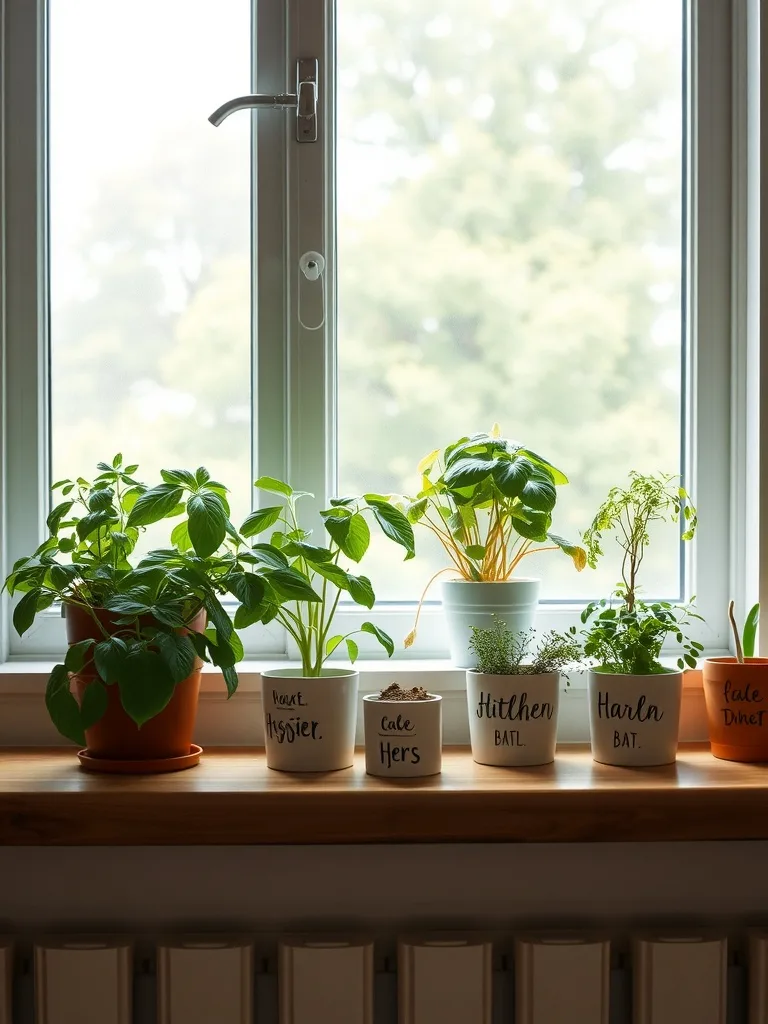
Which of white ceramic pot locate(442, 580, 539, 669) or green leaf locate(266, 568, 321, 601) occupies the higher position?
green leaf locate(266, 568, 321, 601)

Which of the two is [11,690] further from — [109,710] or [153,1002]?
[153,1002]

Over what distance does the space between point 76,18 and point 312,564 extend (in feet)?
3.04

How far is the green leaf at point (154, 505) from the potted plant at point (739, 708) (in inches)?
28.3

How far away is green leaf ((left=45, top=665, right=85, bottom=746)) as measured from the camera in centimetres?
106

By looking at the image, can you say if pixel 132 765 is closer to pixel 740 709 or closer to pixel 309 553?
pixel 309 553

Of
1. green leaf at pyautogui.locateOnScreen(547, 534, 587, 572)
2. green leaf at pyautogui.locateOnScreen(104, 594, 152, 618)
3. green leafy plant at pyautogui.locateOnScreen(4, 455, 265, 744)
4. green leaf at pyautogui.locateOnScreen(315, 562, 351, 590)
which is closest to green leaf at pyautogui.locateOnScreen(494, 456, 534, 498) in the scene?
green leaf at pyautogui.locateOnScreen(547, 534, 587, 572)

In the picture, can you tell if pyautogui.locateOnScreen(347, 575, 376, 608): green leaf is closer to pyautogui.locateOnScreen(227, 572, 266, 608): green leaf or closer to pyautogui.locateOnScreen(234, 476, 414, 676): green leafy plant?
pyautogui.locateOnScreen(234, 476, 414, 676): green leafy plant

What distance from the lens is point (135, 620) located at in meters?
1.10

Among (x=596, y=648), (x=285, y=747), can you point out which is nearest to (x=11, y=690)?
(x=285, y=747)

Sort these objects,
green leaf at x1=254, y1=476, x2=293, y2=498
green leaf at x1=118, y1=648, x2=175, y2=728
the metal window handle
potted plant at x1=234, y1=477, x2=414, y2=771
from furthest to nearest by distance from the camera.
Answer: the metal window handle, green leaf at x1=254, y1=476, x2=293, y2=498, potted plant at x1=234, y1=477, x2=414, y2=771, green leaf at x1=118, y1=648, x2=175, y2=728

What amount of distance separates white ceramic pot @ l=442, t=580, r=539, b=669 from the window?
106 mm

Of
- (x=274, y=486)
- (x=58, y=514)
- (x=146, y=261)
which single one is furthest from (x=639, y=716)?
(x=146, y=261)

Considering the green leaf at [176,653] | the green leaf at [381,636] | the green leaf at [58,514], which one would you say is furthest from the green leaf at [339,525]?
the green leaf at [58,514]

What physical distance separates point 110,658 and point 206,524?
0.18 m
